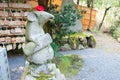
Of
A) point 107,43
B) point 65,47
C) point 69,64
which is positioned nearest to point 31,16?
point 69,64

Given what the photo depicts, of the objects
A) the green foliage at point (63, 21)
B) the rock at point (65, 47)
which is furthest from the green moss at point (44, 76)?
the rock at point (65, 47)

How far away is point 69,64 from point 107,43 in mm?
3582

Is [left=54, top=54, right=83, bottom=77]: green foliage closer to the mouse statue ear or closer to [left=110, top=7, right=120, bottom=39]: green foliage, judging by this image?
the mouse statue ear

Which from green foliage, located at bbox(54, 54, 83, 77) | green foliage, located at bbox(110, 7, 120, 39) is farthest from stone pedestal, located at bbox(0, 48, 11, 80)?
green foliage, located at bbox(110, 7, 120, 39)

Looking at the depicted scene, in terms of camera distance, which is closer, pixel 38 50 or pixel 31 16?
pixel 31 16

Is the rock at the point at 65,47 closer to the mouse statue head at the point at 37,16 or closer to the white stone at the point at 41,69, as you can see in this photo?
the white stone at the point at 41,69

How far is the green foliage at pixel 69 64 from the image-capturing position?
5711mm

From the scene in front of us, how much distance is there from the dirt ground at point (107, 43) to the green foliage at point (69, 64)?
2034 mm

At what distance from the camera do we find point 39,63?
3260 millimetres

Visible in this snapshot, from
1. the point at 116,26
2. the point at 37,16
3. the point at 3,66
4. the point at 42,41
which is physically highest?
the point at 37,16

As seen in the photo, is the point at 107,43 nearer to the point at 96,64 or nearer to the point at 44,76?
the point at 96,64

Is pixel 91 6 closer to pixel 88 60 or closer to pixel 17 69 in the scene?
pixel 88 60

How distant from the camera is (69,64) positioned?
6141 millimetres

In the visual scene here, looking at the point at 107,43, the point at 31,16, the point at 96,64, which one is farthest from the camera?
the point at 107,43
